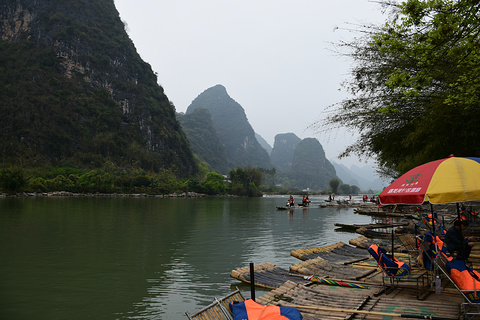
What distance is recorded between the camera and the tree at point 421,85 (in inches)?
187

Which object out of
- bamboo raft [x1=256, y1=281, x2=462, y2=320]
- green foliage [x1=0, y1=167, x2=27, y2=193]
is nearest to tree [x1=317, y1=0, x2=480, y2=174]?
bamboo raft [x1=256, y1=281, x2=462, y2=320]

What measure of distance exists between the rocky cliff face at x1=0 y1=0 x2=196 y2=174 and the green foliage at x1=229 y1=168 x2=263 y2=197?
24.4 meters

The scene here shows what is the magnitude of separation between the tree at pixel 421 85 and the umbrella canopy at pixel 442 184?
1065mm

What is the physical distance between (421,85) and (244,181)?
9722 cm

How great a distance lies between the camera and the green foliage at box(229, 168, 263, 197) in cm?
9881

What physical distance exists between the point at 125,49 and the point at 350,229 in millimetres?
127660

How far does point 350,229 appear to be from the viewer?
24.0 meters

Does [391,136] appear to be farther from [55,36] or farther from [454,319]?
[55,36]

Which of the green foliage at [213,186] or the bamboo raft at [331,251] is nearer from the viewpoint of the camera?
Result: the bamboo raft at [331,251]

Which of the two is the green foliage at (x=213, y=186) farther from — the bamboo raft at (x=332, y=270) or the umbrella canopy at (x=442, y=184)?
the umbrella canopy at (x=442, y=184)

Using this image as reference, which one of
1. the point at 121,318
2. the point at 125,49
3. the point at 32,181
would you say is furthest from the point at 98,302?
the point at 125,49

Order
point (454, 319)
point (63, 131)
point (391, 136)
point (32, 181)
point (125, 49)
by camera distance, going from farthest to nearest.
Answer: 1. point (125, 49)
2. point (63, 131)
3. point (32, 181)
4. point (391, 136)
5. point (454, 319)

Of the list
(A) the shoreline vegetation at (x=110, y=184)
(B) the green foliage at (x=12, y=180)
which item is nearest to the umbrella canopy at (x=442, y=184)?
(A) the shoreline vegetation at (x=110, y=184)

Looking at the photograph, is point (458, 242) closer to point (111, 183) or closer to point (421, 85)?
point (421, 85)
